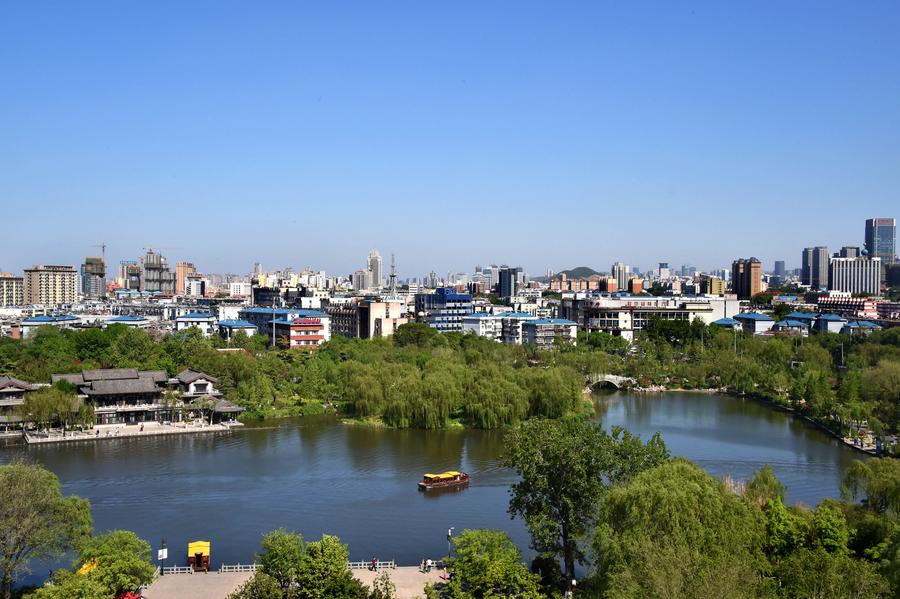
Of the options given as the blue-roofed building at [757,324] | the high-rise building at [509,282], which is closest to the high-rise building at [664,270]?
the high-rise building at [509,282]

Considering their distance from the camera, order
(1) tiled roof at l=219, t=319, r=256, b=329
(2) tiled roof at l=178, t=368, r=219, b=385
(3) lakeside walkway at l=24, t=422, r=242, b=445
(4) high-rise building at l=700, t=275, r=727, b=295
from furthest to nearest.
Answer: (4) high-rise building at l=700, t=275, r=727, b=295, (1) tiled roof at l=219, t=319, r=256, b=329, (2) tiled roof at l=178, t=368, r=219, b=385, (3) lakeside walkway at l=24, t=422, r=242, b=445

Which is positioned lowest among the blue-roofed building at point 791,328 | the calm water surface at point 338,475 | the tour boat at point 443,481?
the calm water surface at point 338,475

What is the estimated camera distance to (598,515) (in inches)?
301

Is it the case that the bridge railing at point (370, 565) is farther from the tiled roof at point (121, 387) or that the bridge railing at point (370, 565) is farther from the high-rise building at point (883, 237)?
the high-rise building at point (883, 237)

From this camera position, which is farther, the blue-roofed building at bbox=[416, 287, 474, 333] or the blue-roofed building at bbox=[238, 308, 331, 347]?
the blue-roofed building at bbox=[416, 287, 474, 333]

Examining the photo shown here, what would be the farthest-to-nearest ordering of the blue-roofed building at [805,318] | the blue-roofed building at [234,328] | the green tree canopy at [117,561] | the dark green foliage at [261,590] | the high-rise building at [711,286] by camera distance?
the high-rise building at [711,286] < the blue-roofed building at [805,318] < the blue-roofed building at [234,328] < the green tree canopy at [117,561] < the dark green foliage at [261,590]

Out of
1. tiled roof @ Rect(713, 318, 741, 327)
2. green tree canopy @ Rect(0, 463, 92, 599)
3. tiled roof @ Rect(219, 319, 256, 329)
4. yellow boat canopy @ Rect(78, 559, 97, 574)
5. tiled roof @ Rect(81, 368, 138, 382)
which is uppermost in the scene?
tiled roof @ Rect(219, 319, 256, 329)

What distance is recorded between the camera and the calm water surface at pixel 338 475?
9797mm

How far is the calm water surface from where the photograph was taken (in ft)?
32.1

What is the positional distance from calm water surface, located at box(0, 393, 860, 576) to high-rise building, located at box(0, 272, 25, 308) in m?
39.0

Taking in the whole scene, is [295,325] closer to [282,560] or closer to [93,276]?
[282,560]

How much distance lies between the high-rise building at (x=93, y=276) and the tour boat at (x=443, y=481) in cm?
5674

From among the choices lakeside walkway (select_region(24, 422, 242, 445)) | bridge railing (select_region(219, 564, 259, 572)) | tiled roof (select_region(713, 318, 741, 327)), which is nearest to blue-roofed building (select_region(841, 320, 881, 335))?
tiled roof (select_region(713, 318, 741, 327))

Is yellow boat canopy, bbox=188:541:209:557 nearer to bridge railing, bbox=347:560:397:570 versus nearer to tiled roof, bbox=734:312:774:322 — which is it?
bridge railing, bbox=347:560:397:570
